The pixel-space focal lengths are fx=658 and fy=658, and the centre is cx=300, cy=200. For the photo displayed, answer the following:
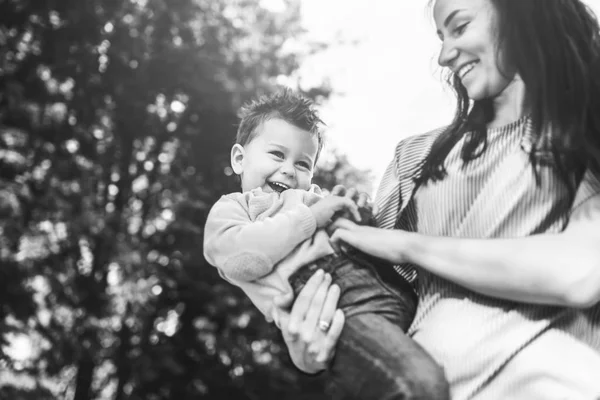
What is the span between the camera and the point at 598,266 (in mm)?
1397

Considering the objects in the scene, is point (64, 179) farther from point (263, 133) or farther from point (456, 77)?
point (456, 77)

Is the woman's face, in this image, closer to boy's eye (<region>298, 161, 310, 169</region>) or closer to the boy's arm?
the boy's arm

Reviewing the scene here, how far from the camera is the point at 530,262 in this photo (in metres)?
1.40

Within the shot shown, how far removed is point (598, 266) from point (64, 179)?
7.74m

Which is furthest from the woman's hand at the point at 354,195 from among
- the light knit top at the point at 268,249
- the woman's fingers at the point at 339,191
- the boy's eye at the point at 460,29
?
the boy's eye at the point at 460,29

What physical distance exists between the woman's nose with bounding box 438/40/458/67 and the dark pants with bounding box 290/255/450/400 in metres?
0.55

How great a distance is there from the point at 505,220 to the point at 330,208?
1.52 ft

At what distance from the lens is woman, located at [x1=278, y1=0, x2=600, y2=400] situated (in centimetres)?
141

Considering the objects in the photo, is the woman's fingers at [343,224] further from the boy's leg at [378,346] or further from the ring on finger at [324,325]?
the ring on finger at [324,325]

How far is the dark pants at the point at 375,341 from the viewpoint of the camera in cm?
143

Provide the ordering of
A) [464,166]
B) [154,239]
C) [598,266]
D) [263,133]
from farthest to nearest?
[154,239] → [263,133] → [464,166] → [598,266]

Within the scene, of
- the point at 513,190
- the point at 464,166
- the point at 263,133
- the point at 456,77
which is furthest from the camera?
the point at 263,133

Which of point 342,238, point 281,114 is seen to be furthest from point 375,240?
point 281,114

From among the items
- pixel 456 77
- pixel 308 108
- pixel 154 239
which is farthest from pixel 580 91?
pixel 154 239
